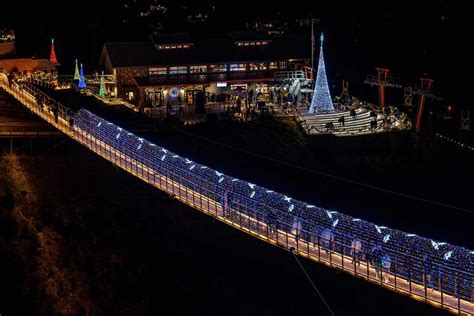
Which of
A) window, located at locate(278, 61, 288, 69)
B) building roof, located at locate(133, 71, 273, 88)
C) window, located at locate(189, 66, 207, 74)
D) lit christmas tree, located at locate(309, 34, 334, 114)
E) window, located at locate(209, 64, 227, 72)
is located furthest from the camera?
window, located at locate(278, 61, 288, 69)

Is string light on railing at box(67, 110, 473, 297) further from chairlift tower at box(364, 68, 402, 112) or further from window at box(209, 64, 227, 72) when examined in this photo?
window at box(209, 64, 227, 72)

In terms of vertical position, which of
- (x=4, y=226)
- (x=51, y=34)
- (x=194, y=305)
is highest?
(x=51, y=34)

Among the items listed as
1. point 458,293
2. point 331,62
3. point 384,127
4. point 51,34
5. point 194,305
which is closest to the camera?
point 458,293

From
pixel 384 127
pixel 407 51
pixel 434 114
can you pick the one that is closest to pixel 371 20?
pixel 407 51

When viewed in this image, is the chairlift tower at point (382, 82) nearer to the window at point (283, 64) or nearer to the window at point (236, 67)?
the window at point (283, 64)

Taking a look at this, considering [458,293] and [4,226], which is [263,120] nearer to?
[4,226]

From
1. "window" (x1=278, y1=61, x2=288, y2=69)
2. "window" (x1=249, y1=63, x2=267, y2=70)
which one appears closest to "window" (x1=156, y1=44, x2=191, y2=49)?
"window" (x1=249, y1=63, x2=267, y2=70)

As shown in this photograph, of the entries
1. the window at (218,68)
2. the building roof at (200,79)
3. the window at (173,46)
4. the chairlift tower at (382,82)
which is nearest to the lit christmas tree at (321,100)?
the chairlift tower at (382,82)
